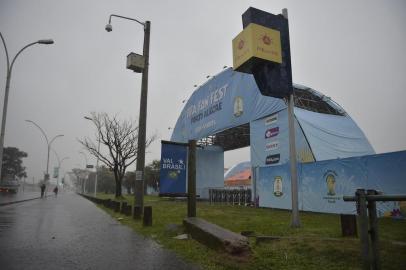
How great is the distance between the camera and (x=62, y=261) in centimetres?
512

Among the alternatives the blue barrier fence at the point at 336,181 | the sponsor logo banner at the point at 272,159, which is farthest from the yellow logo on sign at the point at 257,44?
the sponsor logo banner at the point at 272,159

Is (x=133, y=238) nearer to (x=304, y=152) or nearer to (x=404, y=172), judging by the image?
(x=404, y=172)

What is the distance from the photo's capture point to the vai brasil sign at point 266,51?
435 inches

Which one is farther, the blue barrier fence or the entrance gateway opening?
the entrance gateway opening

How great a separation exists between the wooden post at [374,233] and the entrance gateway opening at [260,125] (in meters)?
17.3

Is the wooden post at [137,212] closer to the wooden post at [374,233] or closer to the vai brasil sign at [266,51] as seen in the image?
the vai brasil sign at [266,51]

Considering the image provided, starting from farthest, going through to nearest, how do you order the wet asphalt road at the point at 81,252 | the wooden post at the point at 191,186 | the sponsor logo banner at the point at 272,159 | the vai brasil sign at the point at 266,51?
the sponsor logo banner at the point at 272,159, the vai brasil sign at the point at 266,51, the wooden post at the point at 191,186, the wet asphalt road at the point at 81,252

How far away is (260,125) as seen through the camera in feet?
76.8

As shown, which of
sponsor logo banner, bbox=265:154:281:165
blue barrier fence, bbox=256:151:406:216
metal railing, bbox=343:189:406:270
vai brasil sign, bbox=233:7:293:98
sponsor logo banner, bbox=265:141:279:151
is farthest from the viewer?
sponsor logo banner, bbox=265:141:279:151

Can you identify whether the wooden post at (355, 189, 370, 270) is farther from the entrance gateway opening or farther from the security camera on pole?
the entrance gateway opening

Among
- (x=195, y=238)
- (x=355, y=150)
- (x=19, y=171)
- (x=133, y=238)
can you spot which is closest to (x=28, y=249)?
(x=133, y=238)

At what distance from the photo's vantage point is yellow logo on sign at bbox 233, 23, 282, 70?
10.9 meters

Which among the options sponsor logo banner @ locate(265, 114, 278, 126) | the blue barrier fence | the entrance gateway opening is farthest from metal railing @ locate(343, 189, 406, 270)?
sponsor logo banner @ locate(265, 114, 278, 126)

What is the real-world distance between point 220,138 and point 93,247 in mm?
28825
